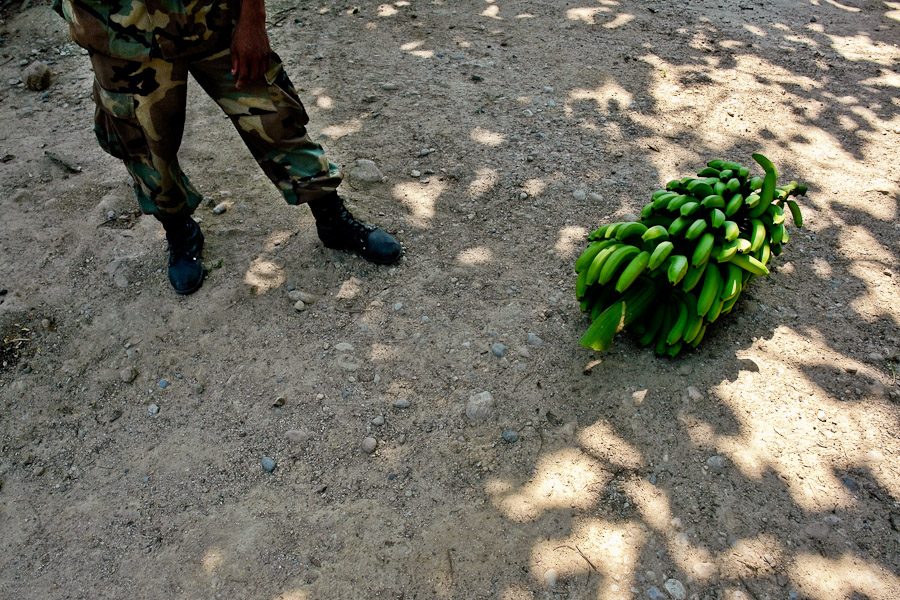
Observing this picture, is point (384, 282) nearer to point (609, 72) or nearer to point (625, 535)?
point (625, 535)

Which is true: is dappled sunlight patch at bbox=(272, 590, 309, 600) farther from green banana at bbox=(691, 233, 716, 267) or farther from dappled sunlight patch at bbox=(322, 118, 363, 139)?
dappled sunlight patch at bbox=(322, 118, 363, 139)

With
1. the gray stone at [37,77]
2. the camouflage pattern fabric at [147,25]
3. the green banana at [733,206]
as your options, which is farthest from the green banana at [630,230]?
the gray stone at [37,77]

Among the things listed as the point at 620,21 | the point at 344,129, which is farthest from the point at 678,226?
the point at 620,21

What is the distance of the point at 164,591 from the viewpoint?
2.08m

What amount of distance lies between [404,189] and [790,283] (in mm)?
2129

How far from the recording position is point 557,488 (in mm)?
2252

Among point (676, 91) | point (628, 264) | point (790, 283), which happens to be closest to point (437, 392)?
point (628, 264)

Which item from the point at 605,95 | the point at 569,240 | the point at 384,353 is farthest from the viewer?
the point at 605,95

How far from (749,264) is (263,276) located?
7.52ft

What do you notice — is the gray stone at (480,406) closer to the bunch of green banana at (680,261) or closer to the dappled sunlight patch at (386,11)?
the bunch of green banana at (680,261)

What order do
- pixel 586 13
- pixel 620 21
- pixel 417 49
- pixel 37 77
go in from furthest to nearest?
pixel 586 13 < pixel 620 21 < pixel 417 49 < pixel 37 77

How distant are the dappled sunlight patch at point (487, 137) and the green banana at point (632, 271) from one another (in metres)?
1.78

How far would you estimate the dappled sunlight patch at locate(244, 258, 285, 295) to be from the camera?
313cm

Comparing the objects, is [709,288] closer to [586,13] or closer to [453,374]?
[453,374]
